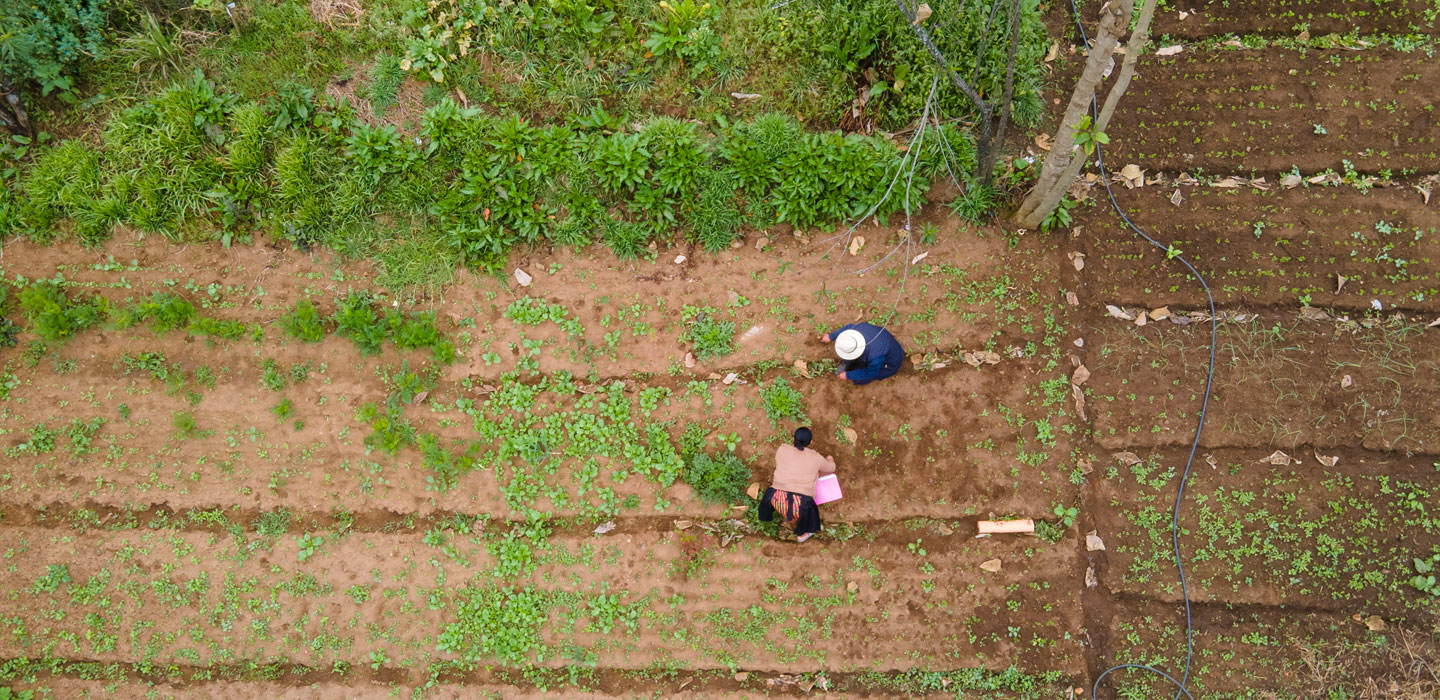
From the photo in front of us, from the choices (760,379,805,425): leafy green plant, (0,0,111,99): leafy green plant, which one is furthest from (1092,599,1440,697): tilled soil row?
(0,0,111,99): leafy green plant

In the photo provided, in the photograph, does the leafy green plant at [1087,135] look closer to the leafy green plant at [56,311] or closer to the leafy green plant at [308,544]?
the leafy green plant at [308,544]

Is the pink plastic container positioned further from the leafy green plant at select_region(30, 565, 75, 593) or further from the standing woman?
the leafy green plant at select_region(30, 565, 75, 593)

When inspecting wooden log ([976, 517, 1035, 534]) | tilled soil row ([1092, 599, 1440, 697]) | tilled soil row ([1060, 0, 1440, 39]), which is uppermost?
tilled soil row ([1060, 0, 1440, 39])

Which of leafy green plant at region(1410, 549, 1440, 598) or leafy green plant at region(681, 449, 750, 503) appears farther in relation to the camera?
leafy green plant at region(681, 449, 750, 503)

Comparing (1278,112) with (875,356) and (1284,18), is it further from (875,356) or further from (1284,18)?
(875,356)

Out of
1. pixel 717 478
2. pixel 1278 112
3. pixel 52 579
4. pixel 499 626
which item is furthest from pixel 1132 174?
pixel 52 579
